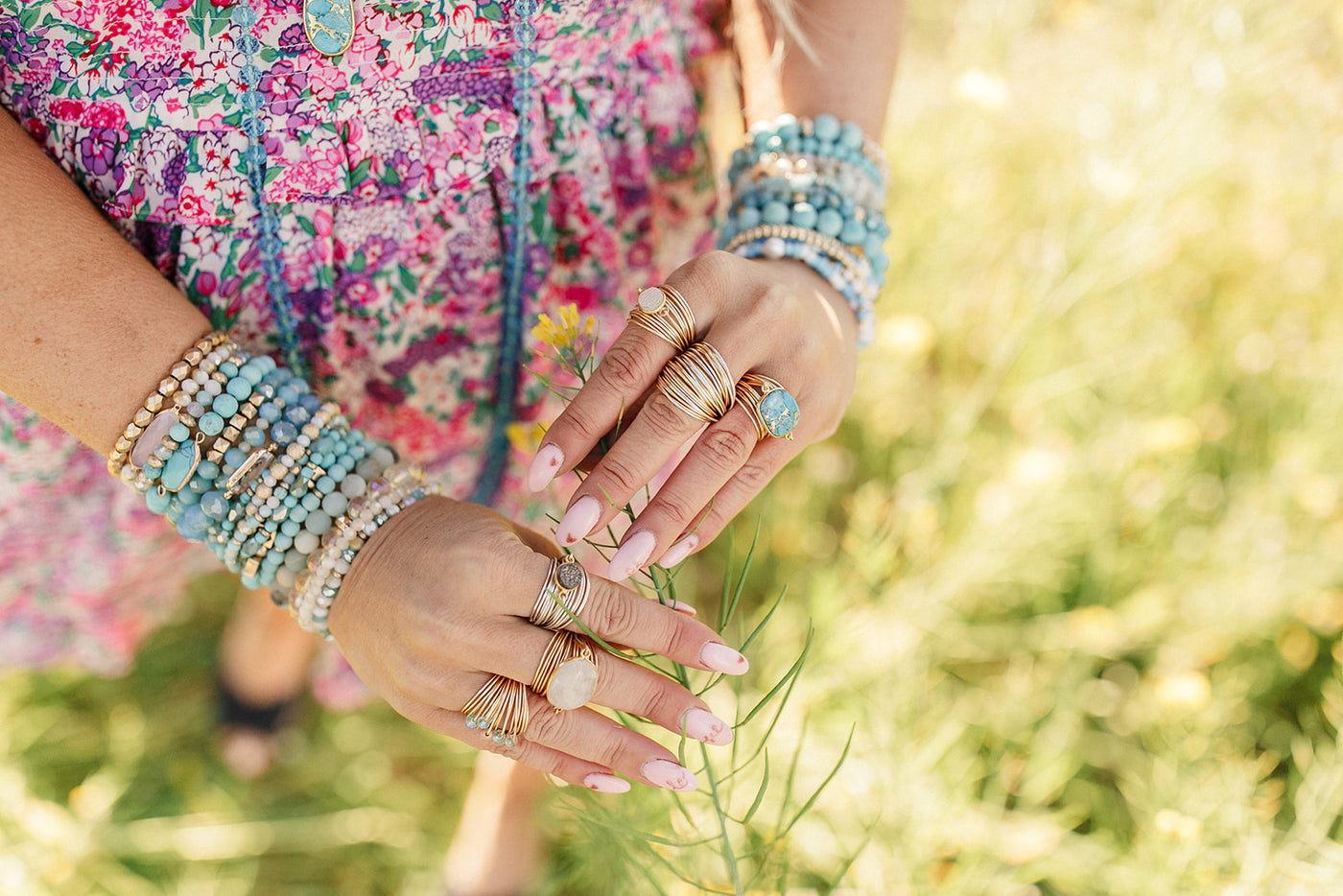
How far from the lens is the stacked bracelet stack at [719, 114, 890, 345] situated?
2.23 feet

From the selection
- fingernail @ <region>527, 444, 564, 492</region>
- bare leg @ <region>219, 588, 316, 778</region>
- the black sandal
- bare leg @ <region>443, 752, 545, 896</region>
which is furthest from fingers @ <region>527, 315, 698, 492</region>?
the black sandal

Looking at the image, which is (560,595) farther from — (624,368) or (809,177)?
(809,177)

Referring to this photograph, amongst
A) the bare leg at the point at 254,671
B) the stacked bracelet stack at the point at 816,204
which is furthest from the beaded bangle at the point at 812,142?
the bare leg at the point at 254,671

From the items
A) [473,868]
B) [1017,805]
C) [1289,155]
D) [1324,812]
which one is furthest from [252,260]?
[1289,155]

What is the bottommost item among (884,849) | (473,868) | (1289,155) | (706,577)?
(473,868)

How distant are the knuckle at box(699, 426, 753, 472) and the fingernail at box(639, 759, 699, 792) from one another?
22 centimetres

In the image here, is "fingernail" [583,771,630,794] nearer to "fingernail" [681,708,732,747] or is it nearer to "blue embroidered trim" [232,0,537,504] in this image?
"fingernail" [681,708,732,747]

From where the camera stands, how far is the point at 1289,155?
1.42m

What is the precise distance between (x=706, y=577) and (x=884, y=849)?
0.71 meters

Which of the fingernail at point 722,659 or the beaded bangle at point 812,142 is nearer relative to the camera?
the fingernail at point 722,659

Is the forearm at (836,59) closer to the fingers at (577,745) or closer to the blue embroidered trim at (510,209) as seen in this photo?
the blue embroidered trim at (510,209)

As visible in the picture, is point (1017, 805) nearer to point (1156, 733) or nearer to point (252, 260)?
point (1156, 733)

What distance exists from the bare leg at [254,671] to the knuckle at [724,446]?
1.00m

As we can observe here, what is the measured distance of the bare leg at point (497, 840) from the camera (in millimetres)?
1115
